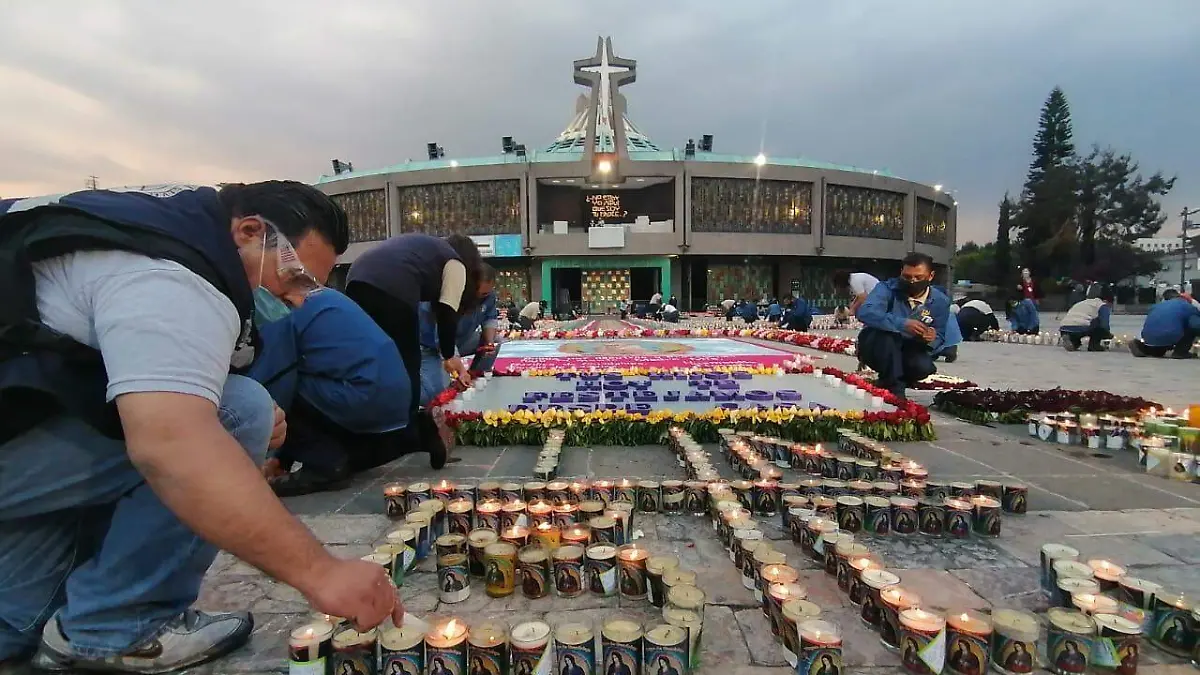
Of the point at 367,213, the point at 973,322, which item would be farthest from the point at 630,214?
the point at 973,322

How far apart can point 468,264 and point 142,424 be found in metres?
3.03

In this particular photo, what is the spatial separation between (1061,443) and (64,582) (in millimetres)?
4891

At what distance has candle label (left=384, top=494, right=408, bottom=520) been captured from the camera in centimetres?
260

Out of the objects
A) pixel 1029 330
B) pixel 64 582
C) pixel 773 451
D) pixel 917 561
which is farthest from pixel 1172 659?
pixel 1029 330

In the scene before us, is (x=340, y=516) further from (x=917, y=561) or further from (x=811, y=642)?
(x=917, y=561)

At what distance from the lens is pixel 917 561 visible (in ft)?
7.02

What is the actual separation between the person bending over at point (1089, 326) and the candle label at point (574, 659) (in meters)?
12.6

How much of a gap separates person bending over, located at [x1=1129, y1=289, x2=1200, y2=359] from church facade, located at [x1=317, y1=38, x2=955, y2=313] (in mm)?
24824

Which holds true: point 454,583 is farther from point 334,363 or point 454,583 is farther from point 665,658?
point 334,363

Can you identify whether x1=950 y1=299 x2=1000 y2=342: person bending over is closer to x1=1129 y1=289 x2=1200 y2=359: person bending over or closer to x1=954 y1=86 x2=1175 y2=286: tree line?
x1=1129 y1=289 x2=1200 y2=359: person bending over

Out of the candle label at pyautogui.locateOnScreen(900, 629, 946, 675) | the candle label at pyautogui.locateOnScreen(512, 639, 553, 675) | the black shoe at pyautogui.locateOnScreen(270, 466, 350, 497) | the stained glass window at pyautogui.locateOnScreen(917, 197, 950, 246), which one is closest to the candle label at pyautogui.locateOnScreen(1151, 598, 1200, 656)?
the candle label at pyautogui.locateOnScreen(900, 629, 946, 675)

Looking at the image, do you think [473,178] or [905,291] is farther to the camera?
[473,178]

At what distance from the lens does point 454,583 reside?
188 cm

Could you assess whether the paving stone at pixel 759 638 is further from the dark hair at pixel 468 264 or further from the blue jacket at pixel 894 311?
the blue jacket at pixel 894 311
